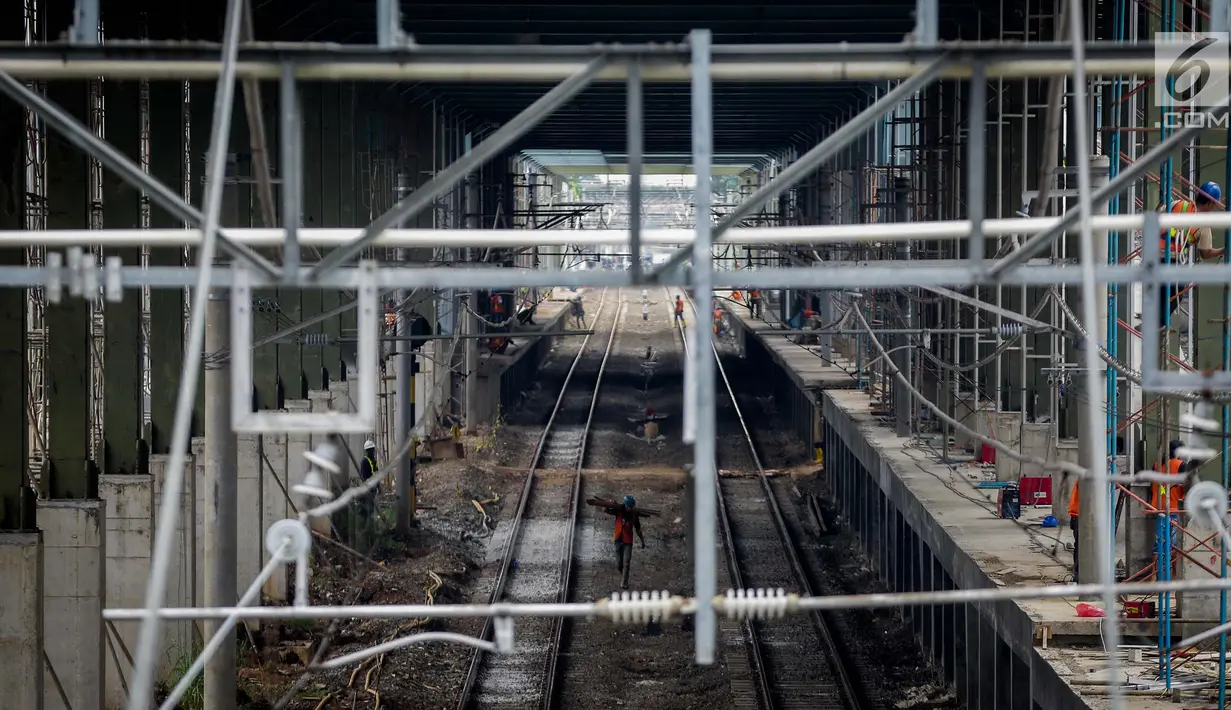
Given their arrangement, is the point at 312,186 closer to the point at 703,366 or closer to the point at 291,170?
the point at 291,170

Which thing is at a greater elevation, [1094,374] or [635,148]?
[635,148]

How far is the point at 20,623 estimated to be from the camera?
31.1ft

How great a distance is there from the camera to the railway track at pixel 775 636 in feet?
39.0

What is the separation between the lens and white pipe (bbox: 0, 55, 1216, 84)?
18.0 feet

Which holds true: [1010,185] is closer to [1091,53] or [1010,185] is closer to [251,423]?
[1091,53]

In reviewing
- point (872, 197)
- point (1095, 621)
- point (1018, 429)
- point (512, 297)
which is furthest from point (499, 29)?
point (512, 297)

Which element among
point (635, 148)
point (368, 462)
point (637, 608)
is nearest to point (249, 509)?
point (368, 462)

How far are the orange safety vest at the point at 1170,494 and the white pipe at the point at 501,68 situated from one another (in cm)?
470

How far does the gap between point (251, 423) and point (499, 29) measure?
1294 centimetres

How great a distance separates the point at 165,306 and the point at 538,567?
593 centimetres

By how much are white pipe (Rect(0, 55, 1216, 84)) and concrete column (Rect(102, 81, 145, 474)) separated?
5.95 metres

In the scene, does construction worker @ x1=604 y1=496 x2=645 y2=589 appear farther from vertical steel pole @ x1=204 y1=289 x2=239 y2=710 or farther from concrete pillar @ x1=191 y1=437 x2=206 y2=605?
vertical steel pole @ x1=204 y1=289 x2=239 y2=710

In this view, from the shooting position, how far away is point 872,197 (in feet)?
80.8

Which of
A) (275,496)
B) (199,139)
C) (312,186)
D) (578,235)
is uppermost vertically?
(199,139)
